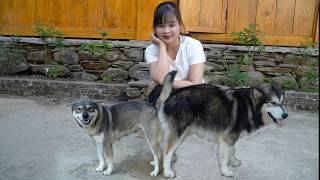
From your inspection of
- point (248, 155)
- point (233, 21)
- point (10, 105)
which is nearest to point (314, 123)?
point (248, 155)

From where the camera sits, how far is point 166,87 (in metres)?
2.79

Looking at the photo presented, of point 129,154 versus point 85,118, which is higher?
point 85,118

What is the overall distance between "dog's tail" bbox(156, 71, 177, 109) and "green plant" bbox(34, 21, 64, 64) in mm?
3408

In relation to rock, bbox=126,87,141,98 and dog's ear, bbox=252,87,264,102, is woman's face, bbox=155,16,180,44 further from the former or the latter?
rock, bbox=126,87,141,98

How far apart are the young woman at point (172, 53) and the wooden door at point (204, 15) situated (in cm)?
234

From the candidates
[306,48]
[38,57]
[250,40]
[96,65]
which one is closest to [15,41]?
[38,57]

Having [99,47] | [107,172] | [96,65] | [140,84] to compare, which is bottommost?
[107,172]

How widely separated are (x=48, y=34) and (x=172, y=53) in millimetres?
3190

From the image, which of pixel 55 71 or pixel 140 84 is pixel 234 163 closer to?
pixel 140 84

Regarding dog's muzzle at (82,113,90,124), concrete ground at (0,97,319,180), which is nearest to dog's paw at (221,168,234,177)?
concrete ground at (0,97,319,180)

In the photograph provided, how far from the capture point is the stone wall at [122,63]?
5.46m

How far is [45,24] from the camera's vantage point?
20.0ft

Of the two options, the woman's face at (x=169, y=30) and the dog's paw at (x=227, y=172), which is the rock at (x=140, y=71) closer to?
the woman's face at (x=169, y=30)

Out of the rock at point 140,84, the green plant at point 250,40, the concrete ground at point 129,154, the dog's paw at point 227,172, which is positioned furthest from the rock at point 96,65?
the dog's paw at point 227,172
